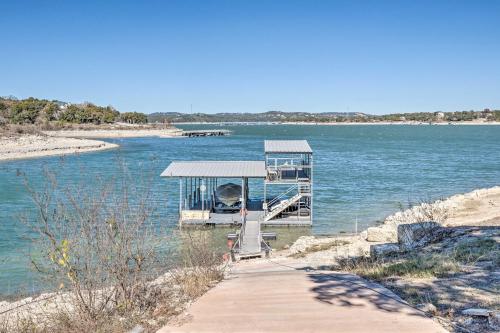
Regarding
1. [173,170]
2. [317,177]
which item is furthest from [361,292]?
[317,177]

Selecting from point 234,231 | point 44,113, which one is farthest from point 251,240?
point 44,113

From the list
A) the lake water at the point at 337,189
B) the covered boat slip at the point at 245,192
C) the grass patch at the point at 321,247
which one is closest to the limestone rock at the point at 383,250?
the lake water at the point at 337,189

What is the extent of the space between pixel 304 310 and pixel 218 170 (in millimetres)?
20593

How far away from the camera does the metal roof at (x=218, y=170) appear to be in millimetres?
26078

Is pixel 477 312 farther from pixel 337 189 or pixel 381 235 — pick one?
pixel 337 189

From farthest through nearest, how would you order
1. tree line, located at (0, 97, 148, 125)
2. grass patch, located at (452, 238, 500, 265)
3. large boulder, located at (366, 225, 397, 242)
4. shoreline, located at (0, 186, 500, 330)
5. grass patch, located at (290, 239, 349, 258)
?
tree line, located at (0, 97, 148, 125) < large boulder, located at (366, 225, 397, 242) < grass patch, located at (290, 239, 349, 258) < shoreline, located at (0, 186, 500, 330) < grass patch, located at (452, 238, 500, 265)

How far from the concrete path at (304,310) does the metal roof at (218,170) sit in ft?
58.9

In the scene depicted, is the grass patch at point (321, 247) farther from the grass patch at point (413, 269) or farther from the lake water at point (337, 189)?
the grass patch at point (413, 269)

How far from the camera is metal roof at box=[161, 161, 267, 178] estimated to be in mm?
26078

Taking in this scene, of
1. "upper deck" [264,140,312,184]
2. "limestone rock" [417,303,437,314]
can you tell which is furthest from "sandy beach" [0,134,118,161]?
"limestone rock" [417,303,437,314]

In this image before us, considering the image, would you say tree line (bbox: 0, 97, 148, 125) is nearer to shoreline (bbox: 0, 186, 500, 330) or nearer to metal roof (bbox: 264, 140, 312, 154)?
metal roof (bbox: 264, 140, 312, 154)

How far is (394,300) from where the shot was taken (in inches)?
264

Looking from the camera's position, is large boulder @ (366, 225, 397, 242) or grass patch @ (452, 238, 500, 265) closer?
grass patch @ (452, 238, 500, 265)

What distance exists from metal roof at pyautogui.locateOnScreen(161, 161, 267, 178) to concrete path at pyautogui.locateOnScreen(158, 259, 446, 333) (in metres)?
18.0
